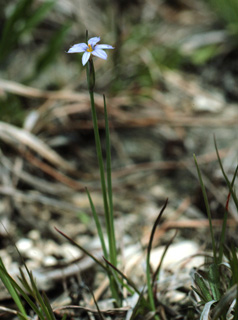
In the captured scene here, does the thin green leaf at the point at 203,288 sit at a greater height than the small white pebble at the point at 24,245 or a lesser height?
lesser

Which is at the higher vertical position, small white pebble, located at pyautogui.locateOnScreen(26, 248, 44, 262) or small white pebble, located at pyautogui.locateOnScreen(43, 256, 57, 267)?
small white pebble, located at pyautogui.locateOnScreen(26, 248, 44, 262)

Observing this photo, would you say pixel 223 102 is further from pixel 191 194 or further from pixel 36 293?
pixel 36 293

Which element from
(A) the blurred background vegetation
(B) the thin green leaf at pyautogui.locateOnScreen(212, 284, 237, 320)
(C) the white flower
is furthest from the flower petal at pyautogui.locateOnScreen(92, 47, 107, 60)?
(A) the blurred background vegetation

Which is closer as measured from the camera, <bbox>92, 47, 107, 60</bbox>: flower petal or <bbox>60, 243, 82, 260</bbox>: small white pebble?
<bbox>92, 47, 107, 60</bbox>: flower petal

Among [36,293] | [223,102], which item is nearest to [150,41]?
[223,102]

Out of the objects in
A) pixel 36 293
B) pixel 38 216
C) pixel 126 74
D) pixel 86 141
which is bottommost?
pixel 36 293

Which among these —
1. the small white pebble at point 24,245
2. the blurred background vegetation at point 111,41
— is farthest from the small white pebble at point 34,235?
the blurred background vegetation at point 111,41

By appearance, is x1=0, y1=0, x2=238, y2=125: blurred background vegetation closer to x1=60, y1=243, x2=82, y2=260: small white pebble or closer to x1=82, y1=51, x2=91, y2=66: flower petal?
x1=60, y1=243, x2=82, y2=260: small white pebble

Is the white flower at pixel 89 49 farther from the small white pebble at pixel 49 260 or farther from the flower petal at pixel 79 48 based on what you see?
the small white pebble at pixel 49 260
